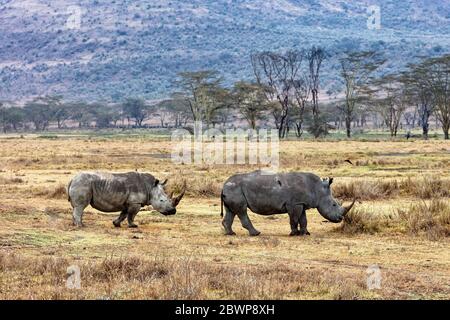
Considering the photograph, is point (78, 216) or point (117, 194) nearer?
point (78, 216)

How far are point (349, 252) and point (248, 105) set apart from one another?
71352 mm

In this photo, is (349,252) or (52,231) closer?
(349,252)

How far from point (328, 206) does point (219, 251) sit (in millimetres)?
3579

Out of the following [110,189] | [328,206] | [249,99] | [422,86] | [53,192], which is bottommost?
[53,192]

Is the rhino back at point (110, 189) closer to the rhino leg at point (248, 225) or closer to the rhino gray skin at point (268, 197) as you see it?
the rhino gray skin at point (268, 197)

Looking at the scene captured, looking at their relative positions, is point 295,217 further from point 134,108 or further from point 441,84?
point 134,108

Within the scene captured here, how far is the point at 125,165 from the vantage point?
130 ft

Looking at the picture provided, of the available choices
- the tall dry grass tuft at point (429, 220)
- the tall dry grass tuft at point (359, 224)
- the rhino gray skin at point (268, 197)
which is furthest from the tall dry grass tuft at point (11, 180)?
the tall dry grass tuft at point (429, 220)

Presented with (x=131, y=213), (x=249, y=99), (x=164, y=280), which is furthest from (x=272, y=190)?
(x=249, y=99)

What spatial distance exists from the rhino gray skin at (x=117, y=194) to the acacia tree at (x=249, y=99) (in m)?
67.6

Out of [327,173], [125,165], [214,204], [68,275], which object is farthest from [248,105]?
[68,275]

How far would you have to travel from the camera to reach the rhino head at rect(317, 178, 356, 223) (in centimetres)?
1650

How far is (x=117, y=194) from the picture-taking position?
17.2 metres

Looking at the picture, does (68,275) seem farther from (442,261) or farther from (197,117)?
(197,117)
